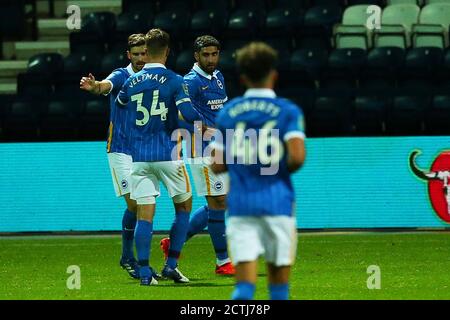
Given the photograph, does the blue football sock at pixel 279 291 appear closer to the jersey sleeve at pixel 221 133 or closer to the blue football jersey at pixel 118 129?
the jersey sleeve at pixel 221 133

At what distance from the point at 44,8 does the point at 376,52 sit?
271 inches

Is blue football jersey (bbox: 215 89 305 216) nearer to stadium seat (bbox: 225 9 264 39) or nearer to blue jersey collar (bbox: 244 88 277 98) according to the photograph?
blue jersey collar (bbox: 244 88 277 98)

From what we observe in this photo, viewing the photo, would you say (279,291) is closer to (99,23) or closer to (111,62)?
(111,62)

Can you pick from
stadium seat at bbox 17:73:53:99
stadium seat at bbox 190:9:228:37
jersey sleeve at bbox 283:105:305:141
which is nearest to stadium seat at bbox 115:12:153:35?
stadium seat at bbox 190:9:228:37

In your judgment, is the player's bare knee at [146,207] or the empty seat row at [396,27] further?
the empty seat row at [396,27]

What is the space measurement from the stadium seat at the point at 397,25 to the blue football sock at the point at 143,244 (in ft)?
29.9

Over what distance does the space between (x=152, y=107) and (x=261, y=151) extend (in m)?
3.33

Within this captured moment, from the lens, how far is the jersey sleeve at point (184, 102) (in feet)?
32.2

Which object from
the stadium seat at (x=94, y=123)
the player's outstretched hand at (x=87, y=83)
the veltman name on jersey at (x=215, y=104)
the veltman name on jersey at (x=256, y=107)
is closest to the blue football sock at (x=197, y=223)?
the veltman name on jersey at (x=215, y=104)

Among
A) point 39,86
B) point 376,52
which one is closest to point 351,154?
point 376,52

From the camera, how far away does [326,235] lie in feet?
48.6

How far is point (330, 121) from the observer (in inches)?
632
